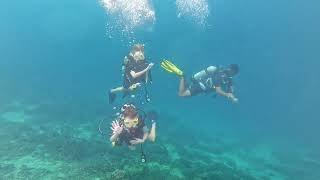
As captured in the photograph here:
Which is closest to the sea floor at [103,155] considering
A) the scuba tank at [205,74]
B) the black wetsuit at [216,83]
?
the black wetsuit at [216,83]

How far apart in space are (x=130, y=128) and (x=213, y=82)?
4169 mm

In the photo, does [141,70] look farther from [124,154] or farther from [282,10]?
[282,10]

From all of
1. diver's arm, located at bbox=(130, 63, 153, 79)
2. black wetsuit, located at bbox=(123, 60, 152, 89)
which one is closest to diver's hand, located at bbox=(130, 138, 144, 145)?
diver's arm, located at bbox=(130, 63, 153, 79)

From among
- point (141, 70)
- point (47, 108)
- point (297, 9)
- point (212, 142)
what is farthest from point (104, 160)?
point (297, 9)

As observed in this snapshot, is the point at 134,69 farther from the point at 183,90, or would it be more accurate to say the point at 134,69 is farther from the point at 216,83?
the point at 216,83

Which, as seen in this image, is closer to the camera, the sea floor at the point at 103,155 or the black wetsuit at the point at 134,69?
the black wetsuit at the point at 134,69

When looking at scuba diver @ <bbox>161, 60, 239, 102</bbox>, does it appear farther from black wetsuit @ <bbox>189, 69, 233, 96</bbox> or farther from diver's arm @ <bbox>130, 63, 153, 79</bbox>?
diver's arm @ <bbox>130, 63, 153, 79</bbox>

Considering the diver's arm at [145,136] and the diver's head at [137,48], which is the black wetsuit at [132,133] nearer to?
the diver's arm at [145,136]

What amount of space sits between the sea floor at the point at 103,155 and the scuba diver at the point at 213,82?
2.63 meters

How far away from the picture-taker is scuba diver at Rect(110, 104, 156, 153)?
7.99m

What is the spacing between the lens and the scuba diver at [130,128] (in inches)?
315

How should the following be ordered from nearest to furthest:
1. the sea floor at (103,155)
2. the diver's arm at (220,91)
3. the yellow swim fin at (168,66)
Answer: the yellow swim fin at (168,66) < the sea floor at (103,155) < the diver's arm at (220,91)

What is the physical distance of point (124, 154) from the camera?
1233 cm

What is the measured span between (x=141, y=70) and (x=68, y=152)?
13.0 ft
